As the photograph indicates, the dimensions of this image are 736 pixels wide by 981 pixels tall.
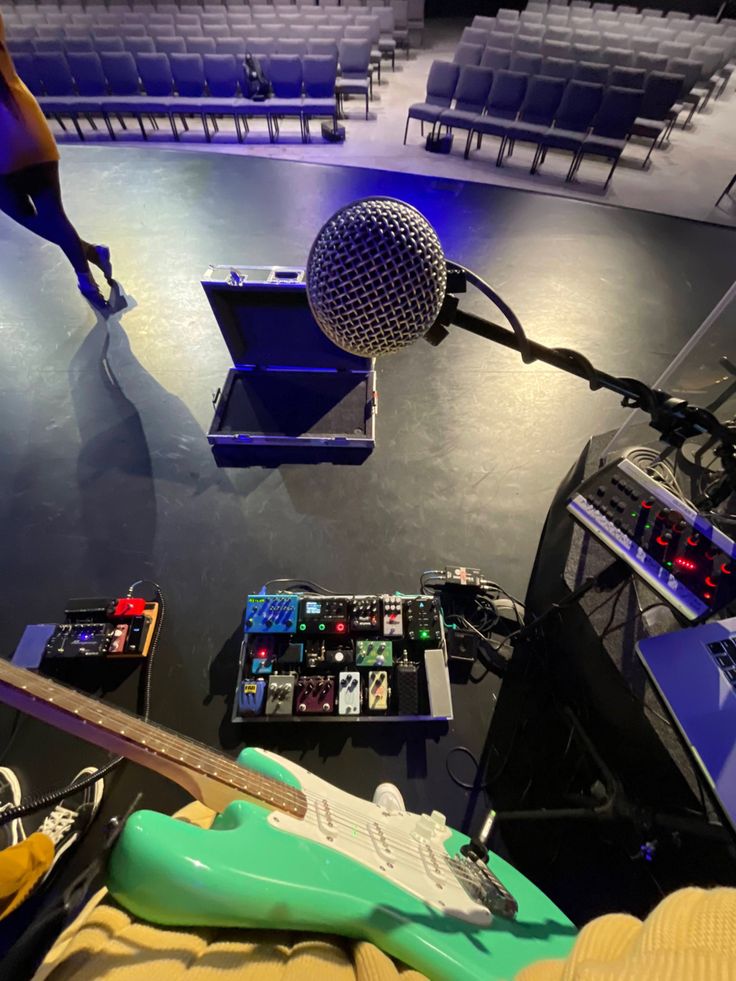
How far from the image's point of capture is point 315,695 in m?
2.04

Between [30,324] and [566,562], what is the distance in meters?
4.31

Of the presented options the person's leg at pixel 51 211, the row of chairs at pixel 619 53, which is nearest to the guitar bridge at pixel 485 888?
the person's leg at pixel 51 211

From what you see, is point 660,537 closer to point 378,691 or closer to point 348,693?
point 378,691

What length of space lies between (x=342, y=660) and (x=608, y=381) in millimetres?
1700

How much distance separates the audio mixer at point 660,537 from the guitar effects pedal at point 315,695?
1269 mm

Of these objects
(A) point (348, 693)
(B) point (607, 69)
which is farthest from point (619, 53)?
(A) point (348, 693)

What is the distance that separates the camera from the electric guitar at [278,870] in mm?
776

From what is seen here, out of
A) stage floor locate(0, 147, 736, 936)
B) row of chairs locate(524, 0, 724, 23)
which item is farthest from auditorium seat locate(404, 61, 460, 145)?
row of chairs locate(524, 0, 724, 23)

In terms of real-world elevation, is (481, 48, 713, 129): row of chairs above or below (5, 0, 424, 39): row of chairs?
above

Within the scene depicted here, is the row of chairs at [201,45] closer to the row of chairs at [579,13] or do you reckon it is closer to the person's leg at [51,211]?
the row of chairs at [579,13]

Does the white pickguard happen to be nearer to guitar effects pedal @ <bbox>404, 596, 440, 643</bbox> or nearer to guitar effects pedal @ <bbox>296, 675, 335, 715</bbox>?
guitar effects pedal @ <bbox>296, 675, 335, 715</bbox>

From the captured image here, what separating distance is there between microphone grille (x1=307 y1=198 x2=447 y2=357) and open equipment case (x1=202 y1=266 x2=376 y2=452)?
6.96 feet

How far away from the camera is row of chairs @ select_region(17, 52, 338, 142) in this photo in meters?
5.73

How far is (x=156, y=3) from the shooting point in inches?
334
